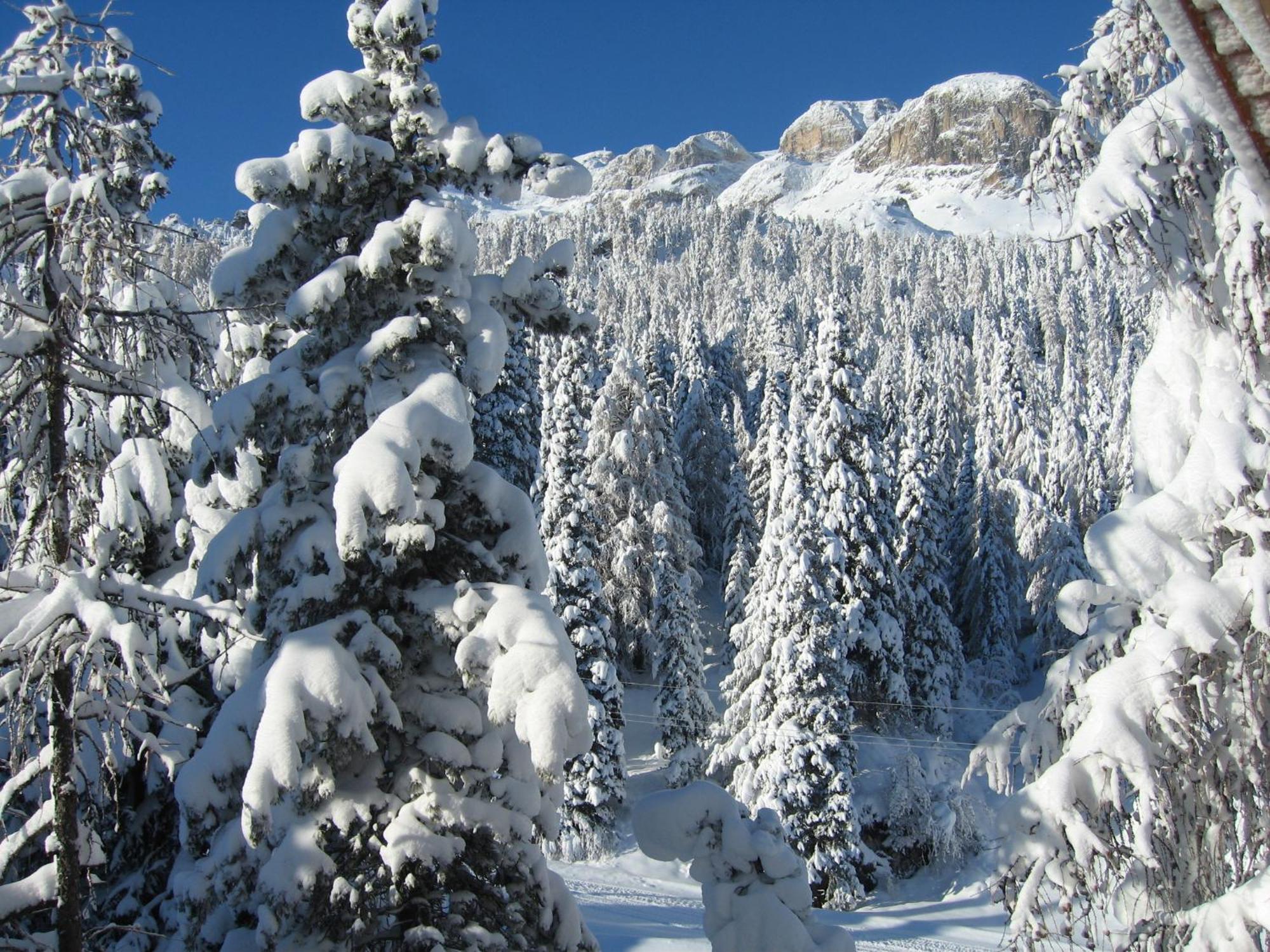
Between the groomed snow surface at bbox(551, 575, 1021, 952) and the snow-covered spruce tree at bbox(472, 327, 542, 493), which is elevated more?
the snow-covered spruce tree at bbox(472, 327, 542, 493)

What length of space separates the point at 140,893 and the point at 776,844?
5.46 metres

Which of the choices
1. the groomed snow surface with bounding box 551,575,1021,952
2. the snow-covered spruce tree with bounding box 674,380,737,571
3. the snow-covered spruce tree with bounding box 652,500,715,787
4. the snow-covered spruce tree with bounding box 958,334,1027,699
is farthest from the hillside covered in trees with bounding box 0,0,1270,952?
the snow-covered spruce tree with bounding box 674,380,737,571

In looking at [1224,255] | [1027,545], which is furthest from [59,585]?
[1027,545]

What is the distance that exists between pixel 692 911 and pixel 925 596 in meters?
16.0

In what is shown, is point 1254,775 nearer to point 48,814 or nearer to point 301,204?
point 48,814

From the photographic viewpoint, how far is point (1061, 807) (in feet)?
16.2

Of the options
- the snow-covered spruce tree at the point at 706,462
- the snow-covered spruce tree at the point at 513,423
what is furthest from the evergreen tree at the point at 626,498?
the snow-covered spruce tree at the point at 706,462

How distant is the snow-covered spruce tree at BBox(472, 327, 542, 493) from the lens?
97.9 feet

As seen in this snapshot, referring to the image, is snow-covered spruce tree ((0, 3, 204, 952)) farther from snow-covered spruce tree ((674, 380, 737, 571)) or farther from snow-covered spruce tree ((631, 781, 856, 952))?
snow-covered spruce tree ((674, 380, 737, 571))

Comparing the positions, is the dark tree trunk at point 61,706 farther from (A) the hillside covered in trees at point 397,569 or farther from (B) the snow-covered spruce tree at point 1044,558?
(B) the snow-covered spruce tree at point 1044,558

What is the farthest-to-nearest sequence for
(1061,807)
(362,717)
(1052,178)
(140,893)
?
(140,893) → (1052,178) → (362,717) → (1061,807)

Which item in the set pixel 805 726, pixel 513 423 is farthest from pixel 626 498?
pixel 805 726

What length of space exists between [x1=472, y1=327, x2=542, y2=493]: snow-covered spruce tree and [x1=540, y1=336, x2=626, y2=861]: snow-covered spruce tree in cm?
212

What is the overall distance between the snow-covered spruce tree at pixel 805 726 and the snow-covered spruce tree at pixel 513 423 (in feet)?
30.6
